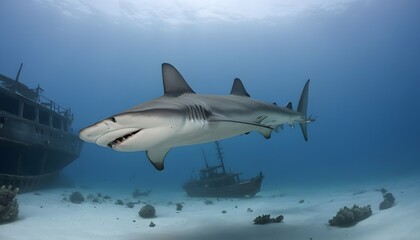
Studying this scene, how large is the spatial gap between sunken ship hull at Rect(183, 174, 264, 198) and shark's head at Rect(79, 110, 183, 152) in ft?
61.4

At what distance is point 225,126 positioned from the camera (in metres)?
5.27

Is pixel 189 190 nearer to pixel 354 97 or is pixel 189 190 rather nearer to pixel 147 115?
pixel 147 115

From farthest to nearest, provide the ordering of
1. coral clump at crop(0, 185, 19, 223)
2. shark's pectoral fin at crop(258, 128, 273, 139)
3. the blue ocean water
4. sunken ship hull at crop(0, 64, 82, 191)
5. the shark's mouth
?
the blue ocean water → sunken ship hull at crop(0, 64, 82, 191) → coral clump at crop(0, 185, 19, 223) → shark's pectoral fin at crop(258, 128, 273, 139) → the shark's mouth

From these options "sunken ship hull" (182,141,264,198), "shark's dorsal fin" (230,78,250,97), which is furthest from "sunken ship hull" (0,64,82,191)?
"shark's dorsal fin" (230,78,250,97)

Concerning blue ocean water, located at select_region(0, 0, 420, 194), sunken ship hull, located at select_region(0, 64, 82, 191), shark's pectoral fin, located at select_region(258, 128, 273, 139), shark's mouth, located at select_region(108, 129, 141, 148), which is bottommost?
shark's mouth, located at select_region(108, 129, 141, 148)

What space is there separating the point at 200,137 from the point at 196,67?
453ft

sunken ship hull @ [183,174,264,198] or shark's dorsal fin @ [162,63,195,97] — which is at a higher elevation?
sunken ship hull @ [183,174,264,198]

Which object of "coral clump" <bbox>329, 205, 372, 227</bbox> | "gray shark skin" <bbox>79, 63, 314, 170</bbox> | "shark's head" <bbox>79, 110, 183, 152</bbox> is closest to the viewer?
"shark's head" <bbox>79, 110, 183, 152</bbox>

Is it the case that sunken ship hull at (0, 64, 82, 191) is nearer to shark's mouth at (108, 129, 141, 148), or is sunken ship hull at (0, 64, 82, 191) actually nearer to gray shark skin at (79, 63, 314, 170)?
gray shark skin at (79, 63, 314, 170)

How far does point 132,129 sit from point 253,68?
14230 cm

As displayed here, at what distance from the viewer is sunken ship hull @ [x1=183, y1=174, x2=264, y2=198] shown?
2167 centimetres

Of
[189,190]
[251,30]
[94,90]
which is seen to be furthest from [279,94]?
[189,190]

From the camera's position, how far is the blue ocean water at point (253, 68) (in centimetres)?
5785

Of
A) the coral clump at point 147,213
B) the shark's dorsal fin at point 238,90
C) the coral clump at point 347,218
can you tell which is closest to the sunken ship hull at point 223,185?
the coral clump at point 147,213
